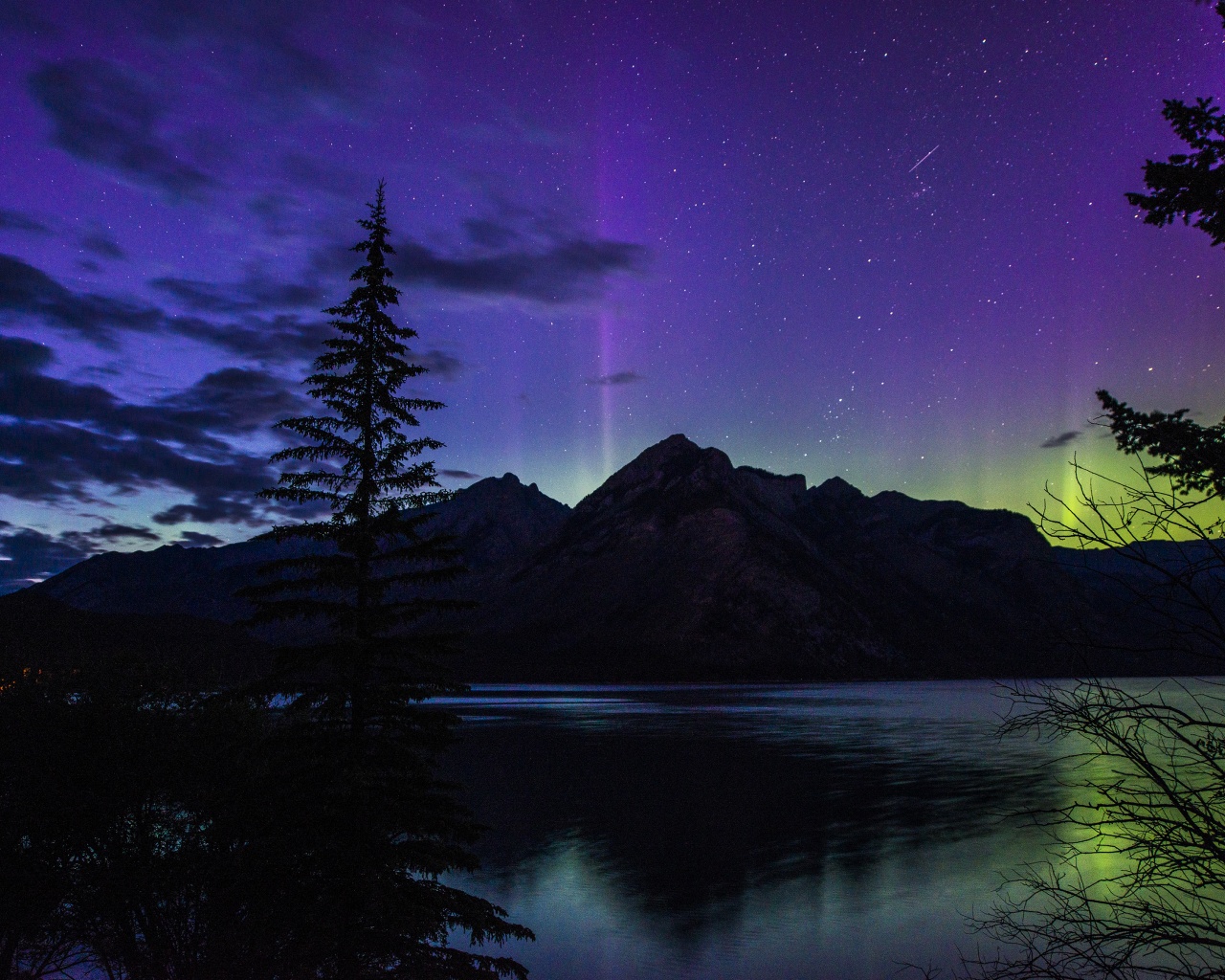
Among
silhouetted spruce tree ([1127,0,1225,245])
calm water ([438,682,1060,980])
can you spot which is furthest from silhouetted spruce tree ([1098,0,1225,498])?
calm water ([438,682,1060,980])

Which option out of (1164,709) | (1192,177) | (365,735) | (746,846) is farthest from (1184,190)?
(746,846)

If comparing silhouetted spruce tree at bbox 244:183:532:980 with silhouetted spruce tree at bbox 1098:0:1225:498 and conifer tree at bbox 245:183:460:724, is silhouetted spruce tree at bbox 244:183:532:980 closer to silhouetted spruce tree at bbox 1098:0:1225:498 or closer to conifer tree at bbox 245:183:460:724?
conifer tree at bbox 245:183:460:724

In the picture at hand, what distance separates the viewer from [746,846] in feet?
136

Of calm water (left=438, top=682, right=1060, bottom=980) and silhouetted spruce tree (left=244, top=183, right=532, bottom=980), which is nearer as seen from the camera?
silhouetted spruce tree (left=244, top=183, right=532, bottom=980)

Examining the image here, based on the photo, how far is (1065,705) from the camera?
6.93 metres

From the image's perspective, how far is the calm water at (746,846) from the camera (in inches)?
1062

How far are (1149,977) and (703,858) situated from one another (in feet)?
60.6

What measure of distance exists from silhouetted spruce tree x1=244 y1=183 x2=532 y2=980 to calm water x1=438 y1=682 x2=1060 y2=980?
9.49 m

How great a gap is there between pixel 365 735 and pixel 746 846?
28.6m

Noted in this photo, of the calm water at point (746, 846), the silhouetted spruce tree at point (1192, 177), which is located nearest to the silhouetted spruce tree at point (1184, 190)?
the silhouetted spruce tree at point (1192, 177)

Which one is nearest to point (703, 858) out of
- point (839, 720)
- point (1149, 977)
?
point (1149, 977)

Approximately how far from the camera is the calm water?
88.5 ft

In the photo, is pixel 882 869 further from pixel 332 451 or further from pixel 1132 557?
pixel 1132 557

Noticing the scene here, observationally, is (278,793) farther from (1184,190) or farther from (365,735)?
(1184,190)
